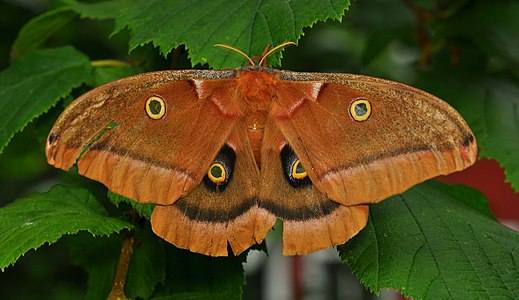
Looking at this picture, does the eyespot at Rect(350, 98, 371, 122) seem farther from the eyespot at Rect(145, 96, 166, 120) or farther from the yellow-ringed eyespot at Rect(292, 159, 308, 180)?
the eyespot at Rect(145, 96, 166, 120)

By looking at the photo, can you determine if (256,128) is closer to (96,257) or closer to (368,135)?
(368,135)

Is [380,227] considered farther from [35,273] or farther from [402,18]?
[35,273]

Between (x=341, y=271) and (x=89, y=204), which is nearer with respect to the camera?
(x=89, y=204)

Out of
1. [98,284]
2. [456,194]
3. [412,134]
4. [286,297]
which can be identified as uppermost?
[286,297]

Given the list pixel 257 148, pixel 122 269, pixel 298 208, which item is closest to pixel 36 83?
pixel 122 269

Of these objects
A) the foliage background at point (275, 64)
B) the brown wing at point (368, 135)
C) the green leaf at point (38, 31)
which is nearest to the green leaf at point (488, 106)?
the foliage background at point (275, 64)

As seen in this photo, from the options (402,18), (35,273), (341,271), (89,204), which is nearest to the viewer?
(89,204)

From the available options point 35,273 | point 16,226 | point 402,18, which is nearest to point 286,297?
point 35,273
